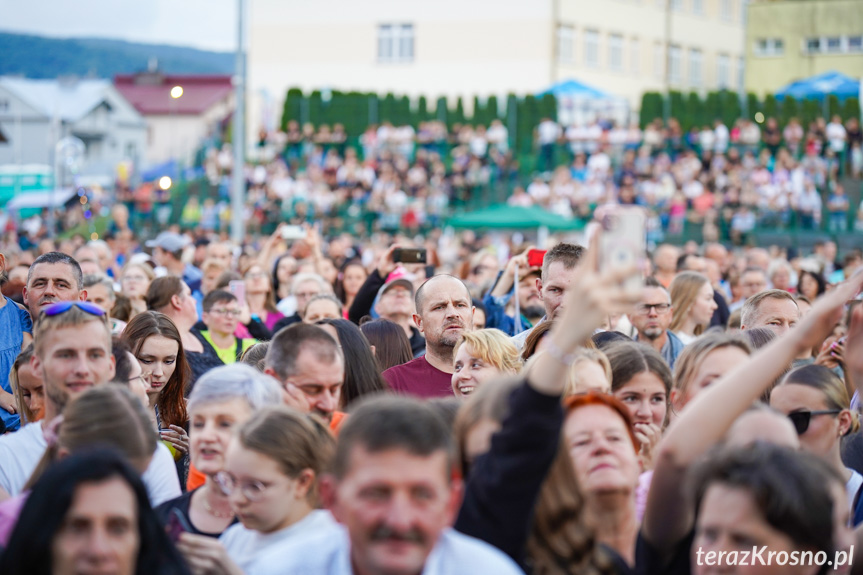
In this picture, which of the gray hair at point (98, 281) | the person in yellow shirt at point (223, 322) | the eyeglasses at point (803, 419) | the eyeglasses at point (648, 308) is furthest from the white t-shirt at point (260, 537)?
the gray hair at point (98, 281)

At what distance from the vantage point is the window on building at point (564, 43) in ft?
139

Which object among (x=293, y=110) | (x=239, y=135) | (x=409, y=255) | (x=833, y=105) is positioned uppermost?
(x=293, y=110)

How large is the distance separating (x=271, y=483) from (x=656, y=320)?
4.52 m

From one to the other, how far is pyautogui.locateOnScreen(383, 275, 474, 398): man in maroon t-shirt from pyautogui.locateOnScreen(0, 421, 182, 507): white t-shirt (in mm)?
2316

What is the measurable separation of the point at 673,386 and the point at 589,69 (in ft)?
134

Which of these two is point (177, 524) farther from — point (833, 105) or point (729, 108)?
point (729, 108)

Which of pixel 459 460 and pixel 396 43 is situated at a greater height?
pixel 396 43

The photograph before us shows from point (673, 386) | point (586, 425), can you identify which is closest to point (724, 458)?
point (586, 425)

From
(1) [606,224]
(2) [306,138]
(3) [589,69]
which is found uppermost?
(3) [589,69]

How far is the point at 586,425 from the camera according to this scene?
3416 mm

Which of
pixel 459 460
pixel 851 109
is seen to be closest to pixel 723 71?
pixel 851 109

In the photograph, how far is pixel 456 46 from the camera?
43.5 m

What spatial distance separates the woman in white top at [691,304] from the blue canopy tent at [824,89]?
27.0m

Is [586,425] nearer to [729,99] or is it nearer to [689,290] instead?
[689,290]
